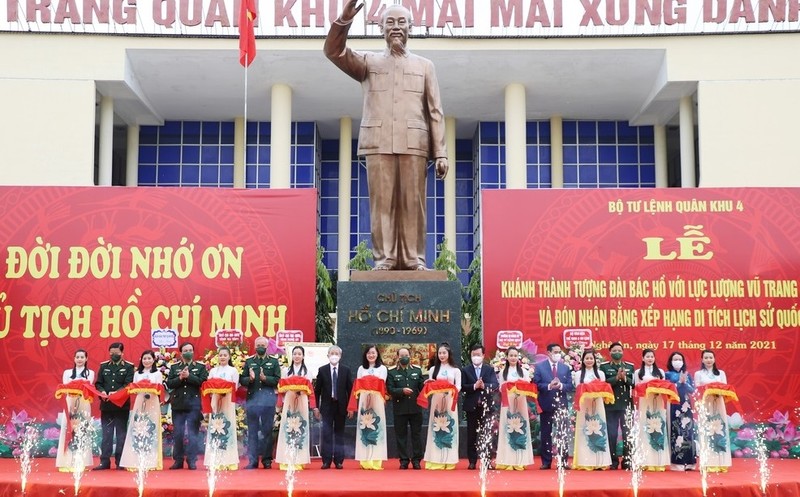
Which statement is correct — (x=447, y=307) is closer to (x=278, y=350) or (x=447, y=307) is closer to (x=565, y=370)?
(x=565, y=370)

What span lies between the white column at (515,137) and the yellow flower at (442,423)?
440 inches

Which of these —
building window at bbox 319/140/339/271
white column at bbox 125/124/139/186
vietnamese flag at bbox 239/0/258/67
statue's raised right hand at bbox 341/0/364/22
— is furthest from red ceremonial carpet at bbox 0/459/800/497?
white column at bbox 125/124/139/186

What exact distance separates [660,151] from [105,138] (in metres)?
11.8

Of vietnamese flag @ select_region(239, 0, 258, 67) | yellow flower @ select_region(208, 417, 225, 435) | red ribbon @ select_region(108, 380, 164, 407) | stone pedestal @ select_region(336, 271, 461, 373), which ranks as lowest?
yellow flower @ select_region(208, 417, 225, 435)

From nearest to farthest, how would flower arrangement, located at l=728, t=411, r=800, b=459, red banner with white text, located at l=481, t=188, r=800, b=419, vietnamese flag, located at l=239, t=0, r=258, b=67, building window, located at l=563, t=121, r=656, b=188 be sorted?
flower arrangement, located at l=728, t=411, r=800, b=459, red banner with white text, located at l=481, t=188, r=800, b=419, vietnamese flag, located at l=239, t=0, r=258, b=67, building window, located at l=563, t=121, r=656, b=188

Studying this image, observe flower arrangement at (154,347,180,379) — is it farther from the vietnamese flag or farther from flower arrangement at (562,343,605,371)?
the vietnamese flag

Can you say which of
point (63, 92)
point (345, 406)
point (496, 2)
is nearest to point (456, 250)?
point (496, 2)

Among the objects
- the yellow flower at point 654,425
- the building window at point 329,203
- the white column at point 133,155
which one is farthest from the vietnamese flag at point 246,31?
the yellow flower at point 654,425

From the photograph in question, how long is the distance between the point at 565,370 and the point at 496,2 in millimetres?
10047

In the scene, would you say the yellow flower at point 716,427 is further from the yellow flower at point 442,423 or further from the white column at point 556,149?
the white column at point 556,149

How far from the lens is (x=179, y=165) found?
2117 cm

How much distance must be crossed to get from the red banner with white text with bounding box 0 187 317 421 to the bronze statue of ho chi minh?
310cm

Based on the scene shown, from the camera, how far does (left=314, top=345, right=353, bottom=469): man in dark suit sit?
766 cm

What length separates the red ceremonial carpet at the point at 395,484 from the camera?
5930mm
